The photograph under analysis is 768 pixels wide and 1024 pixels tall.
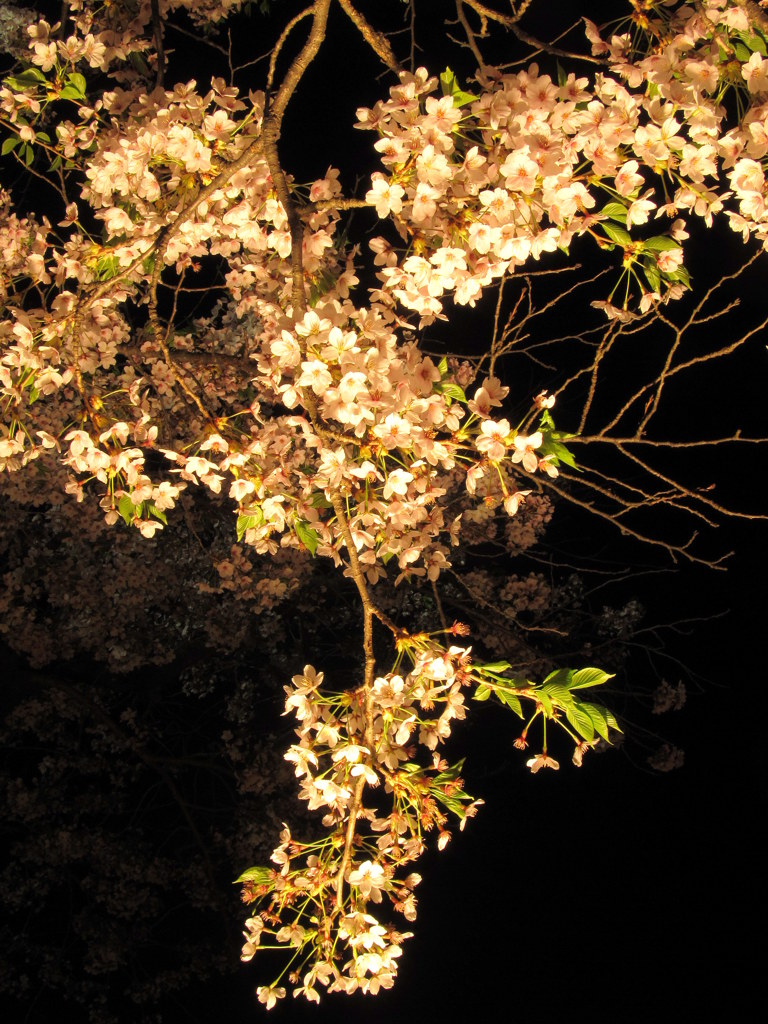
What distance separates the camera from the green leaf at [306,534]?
1509 millimetres

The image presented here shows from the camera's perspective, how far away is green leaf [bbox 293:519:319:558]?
4.95ft

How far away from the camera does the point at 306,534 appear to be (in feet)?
4.97

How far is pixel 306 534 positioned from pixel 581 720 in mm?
592

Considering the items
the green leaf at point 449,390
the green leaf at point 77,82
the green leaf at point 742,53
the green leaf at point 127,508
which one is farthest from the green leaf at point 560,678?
the green leaf at point 77,82

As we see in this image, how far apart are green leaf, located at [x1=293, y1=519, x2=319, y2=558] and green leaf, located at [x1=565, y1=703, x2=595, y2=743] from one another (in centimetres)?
55

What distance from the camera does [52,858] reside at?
3.52m

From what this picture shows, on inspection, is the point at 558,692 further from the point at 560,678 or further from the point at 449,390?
the point at 449,390

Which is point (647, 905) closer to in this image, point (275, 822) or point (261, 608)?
point (275, 822)

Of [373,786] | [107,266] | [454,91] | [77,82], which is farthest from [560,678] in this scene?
[77,82]

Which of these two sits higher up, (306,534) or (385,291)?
(385,291)

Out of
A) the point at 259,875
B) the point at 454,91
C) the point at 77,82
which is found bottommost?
the point at 259,875

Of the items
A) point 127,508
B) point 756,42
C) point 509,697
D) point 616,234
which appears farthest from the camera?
point 127,508

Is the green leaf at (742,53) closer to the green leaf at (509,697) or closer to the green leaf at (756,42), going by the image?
the green leaf at (756,42)

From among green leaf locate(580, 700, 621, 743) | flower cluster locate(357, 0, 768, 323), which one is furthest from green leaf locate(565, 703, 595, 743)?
flower cluster locate(357, 0, 768, 323)
